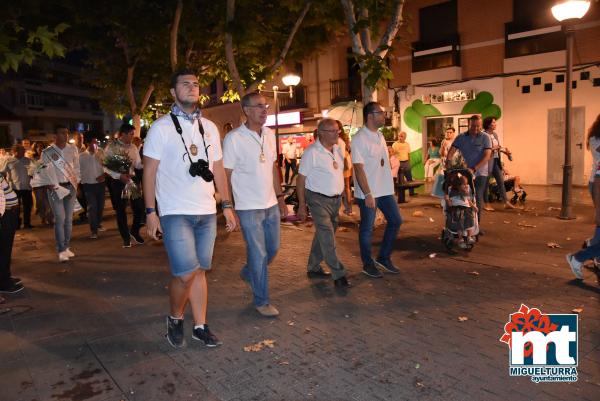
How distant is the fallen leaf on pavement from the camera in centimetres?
426

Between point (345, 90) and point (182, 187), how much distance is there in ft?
65.4

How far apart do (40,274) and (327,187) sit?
4.37m

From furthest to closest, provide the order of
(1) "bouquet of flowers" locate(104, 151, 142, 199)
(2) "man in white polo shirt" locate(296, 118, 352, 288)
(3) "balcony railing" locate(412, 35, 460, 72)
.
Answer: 1. (3) "balcony railing" locate(412, 35, 460, 72)
2. (1) "bouquet of flowers" locate(104, 151, 142, 199)
3. (2) "man in white polo shirt" locate(296, 118, 352, 288)

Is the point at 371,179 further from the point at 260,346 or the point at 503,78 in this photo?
the point at 503,78

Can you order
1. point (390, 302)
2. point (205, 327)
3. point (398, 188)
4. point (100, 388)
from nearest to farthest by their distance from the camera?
point (100, 388), point (205, 327), point (390, 302), point (398, 188)

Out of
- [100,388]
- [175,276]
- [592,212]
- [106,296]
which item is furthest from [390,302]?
[592,212]

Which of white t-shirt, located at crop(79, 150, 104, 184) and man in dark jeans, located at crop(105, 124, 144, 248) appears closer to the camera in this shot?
man in dark jeans, located at crop(105, 124, 144, 248)

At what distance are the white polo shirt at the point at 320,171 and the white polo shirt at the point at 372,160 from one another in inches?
11.9

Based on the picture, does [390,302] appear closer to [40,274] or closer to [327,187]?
[327,187]

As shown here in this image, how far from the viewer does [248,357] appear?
13.5 feet

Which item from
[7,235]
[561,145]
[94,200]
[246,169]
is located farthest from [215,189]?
[561,145]

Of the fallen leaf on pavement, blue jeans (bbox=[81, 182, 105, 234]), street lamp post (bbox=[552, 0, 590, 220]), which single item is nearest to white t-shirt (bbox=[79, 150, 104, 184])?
blue jeans (bbox=[81, 182, 105, 234])

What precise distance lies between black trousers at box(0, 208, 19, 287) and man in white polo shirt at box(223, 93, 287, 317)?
3182mm

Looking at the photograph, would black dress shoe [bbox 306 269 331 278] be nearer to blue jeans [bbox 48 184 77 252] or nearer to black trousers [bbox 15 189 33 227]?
blue jeans [bbox 48 184 77 252]
